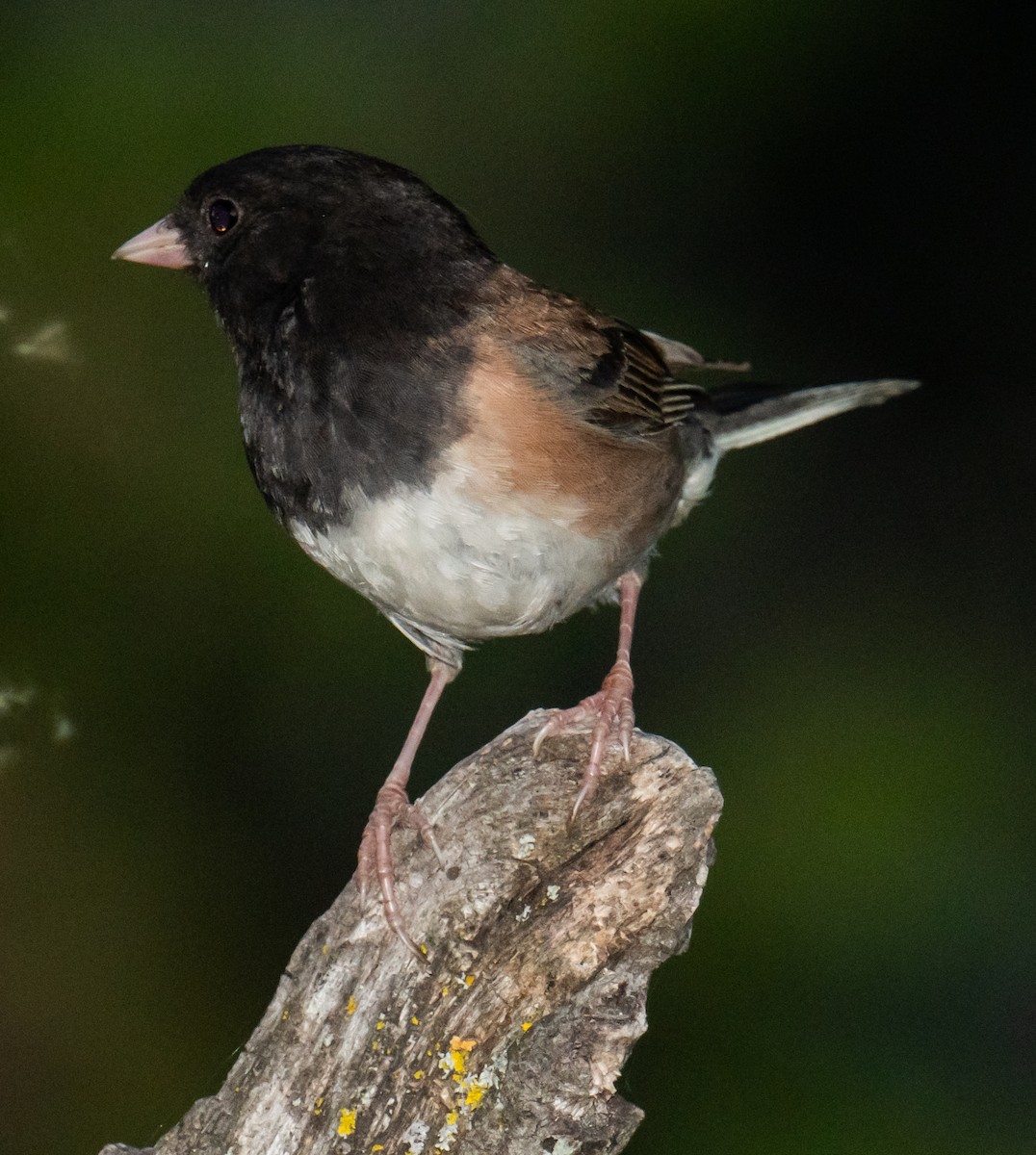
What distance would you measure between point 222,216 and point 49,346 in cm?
97

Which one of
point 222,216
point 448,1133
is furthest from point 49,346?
point 448,1133

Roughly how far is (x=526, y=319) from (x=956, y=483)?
7.36 ft

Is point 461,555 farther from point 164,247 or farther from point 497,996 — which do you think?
point 164,247

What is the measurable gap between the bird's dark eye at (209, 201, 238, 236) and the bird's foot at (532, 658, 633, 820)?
3.14 ft

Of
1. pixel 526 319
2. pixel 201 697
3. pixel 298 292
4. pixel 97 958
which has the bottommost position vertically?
pixel 97 958

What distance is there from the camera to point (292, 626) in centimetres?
330

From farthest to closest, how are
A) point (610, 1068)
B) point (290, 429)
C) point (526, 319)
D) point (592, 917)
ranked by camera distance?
point (526, 319) → point (290, 429) → point (592, 917) → point (610, 1068)

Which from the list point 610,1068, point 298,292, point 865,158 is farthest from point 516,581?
point 865,158

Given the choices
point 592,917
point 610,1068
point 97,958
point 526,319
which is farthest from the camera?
point 97,958

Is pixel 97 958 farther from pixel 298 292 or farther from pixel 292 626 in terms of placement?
pixel 298 292

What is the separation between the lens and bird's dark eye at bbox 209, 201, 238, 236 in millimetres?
2350

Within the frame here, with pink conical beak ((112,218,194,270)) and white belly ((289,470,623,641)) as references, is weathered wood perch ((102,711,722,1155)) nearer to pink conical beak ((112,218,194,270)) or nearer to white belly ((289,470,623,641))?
white belly ((289,470,623,641))

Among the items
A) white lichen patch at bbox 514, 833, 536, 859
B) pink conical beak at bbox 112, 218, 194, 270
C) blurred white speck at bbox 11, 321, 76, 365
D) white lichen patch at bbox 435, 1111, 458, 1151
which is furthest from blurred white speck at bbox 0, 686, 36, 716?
white lichen patch at bbox 435, 1111, 458, 1151

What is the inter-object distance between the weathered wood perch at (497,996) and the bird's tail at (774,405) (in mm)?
1172
